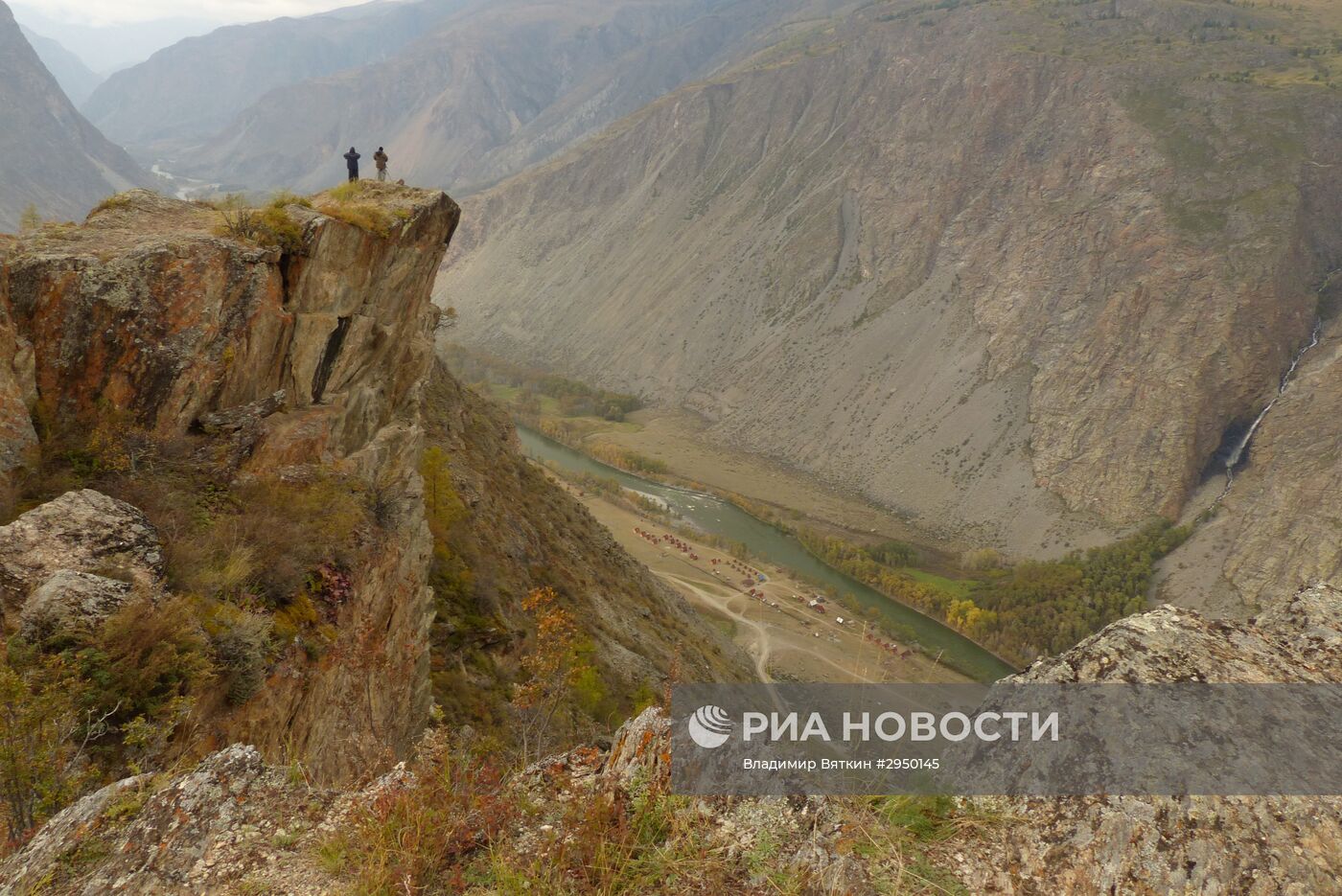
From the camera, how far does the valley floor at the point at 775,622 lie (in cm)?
3825

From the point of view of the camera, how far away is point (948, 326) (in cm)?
7894

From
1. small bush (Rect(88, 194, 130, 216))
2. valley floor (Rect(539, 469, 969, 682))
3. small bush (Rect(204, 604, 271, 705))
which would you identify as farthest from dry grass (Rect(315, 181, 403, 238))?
valley floor (Rect(539, 469, 969, 682))

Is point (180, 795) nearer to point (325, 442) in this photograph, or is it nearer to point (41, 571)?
point (41, 571)

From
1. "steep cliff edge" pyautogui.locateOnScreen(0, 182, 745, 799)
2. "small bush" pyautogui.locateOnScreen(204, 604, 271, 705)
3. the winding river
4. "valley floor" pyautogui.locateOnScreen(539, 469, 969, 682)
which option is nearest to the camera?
"steep cliff edge" pyautogui.locateOnScreen(0, 182, 745, 799)

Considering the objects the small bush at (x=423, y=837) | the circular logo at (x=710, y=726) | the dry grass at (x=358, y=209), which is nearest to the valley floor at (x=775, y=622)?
the dry grass at (x=358, y=209)

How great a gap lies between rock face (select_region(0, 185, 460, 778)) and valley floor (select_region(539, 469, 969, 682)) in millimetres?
26451

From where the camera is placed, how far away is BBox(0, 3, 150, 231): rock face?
123 meters

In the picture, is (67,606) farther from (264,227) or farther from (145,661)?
(264,227)

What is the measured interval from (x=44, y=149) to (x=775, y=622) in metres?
178

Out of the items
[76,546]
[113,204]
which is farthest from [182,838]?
[113,204]

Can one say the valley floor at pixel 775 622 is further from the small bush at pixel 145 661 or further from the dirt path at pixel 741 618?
the small bush at pixel 145 661

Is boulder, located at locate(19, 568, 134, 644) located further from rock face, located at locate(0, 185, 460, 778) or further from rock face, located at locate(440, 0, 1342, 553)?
rock face, located at locate(440, 0, 1342, 553)

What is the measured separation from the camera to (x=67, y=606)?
525cm

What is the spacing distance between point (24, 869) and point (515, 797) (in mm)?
2574
